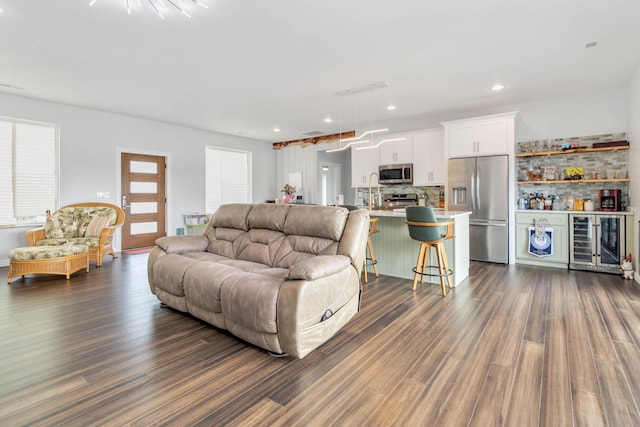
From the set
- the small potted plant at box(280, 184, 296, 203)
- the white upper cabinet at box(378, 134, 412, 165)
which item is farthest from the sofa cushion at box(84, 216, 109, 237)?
the white upper cabinet at box(378, 134, 412, 165)

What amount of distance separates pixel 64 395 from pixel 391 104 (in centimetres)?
558

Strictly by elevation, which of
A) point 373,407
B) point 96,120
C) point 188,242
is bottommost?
point 373,407

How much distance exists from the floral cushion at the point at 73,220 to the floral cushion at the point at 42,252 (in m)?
0.75

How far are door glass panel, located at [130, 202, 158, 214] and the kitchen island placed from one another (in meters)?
4.98

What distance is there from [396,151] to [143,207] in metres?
5.47

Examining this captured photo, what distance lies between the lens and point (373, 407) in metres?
1.64

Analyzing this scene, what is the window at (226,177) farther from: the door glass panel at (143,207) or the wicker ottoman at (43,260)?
the wicker ottoman at (43,260)

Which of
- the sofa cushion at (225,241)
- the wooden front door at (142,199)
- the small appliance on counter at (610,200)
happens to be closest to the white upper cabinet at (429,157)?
the small appliance on counter at (610,200)

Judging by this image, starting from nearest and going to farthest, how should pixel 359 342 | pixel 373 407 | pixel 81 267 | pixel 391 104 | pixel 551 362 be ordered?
pixel 373 407 → pixel 551 362 → pixel 359 342 → pixel 81 267 → pixel 391 104

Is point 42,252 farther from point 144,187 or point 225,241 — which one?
point 144,187

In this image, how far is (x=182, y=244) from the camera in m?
3.33

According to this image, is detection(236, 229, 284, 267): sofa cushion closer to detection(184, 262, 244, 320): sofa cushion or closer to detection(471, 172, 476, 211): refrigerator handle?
detection(184, 262, 244, 320): sofa cushion

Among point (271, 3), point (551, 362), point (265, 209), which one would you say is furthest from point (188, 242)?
point (551, 362)

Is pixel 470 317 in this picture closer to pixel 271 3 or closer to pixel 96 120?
Result: pixel 271 3
